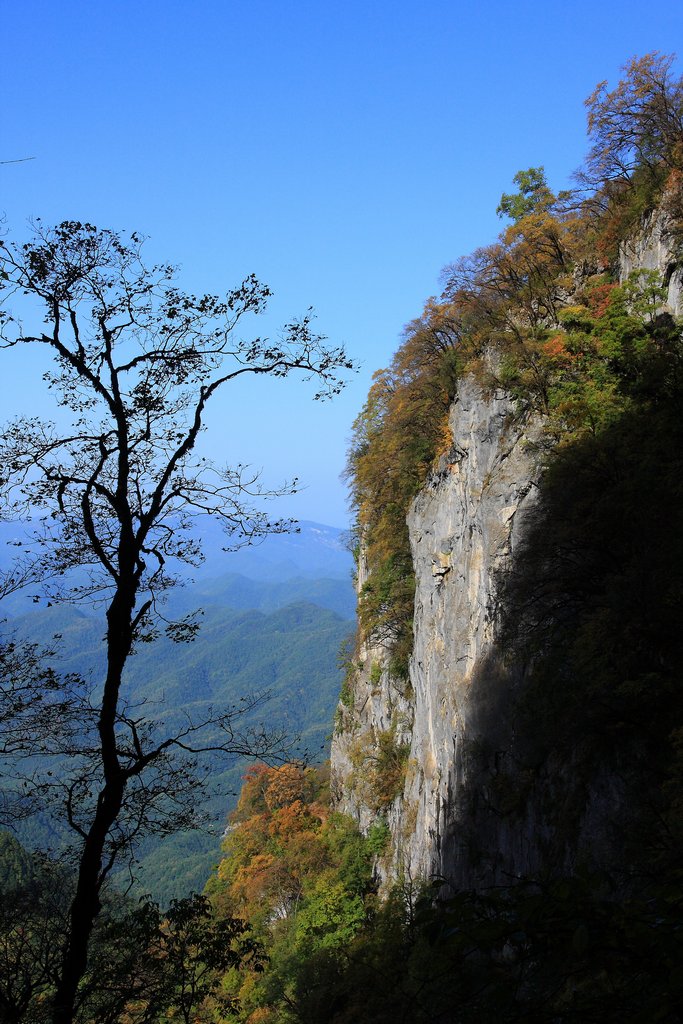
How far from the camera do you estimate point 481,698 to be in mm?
14945

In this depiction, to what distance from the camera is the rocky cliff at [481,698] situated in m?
10.1

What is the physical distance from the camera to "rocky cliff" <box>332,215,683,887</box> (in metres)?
10.1

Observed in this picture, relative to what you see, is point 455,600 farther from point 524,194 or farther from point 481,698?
point 524,194

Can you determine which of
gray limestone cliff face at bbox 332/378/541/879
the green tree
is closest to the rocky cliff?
gray limestone cliff face at bbox 332/378/541/879

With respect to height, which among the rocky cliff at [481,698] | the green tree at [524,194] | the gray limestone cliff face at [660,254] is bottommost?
the rocky cliff at [481,698]

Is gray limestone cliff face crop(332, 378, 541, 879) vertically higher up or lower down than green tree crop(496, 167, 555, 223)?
lower down

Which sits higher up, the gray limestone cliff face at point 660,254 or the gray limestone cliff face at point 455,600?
the gray limestone cliff face at point 660,254

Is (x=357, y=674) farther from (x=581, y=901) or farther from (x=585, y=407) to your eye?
(x=581, y=901)

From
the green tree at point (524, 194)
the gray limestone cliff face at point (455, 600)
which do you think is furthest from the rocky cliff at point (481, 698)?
the green tree at point (524, 194)

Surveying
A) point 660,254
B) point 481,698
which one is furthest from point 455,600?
point 660,254

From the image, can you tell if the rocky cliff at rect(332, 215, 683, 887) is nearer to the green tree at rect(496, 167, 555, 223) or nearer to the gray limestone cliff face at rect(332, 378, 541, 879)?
the gray limestone cliff face at rect(332, 378, 541, 879)

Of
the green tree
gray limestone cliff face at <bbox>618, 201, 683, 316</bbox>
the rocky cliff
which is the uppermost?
the green tree

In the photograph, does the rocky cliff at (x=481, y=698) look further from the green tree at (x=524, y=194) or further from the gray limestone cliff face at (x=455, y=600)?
the green tree at (x=524, y=194)

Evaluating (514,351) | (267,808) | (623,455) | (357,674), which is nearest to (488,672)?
(623,455)
